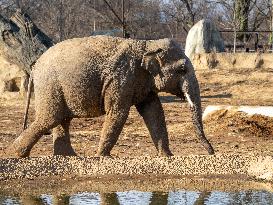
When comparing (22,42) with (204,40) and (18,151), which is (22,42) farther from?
(204,40)

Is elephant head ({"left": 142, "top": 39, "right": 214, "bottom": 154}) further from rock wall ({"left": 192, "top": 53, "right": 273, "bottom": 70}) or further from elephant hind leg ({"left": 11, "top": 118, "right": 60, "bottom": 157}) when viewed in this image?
rock wall ({"left": 192, "top": 53, "right": 273, "bottom": 70})

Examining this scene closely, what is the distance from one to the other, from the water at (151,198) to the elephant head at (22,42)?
1100 centimetres

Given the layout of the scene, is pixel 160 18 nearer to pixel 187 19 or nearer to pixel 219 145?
pixel 187 19

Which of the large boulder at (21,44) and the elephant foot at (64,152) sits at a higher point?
the large boulder at (21,44)

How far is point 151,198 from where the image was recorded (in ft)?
27.6

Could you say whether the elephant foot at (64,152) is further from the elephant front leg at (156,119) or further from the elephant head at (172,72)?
the elephant head at (172,72)

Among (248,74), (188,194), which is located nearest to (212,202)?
(188,194)

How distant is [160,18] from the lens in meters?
60.1

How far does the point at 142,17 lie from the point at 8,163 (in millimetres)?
46023

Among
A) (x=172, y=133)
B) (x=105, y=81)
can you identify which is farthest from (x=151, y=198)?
(x=172, y=133)

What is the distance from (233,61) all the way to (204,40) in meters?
3.35

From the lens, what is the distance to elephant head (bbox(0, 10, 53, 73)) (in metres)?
19.3

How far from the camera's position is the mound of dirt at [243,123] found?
43.1 ft

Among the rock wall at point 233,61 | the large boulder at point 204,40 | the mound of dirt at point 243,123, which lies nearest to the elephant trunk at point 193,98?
the mound of dirt at point 243,123
